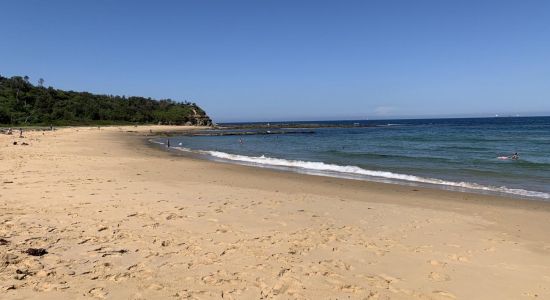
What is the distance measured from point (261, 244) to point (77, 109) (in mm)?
107109

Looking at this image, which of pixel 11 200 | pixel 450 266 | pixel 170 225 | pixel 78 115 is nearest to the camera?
pixel 450 266

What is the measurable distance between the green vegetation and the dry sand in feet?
273

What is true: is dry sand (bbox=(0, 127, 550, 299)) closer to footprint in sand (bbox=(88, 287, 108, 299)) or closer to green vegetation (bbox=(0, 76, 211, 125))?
footprint in sand (bbox=(88, 287, 108, 299))

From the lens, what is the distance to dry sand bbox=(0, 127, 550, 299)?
5.01m

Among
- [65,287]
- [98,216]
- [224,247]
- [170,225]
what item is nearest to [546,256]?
[224,247]

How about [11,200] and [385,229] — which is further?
[11,200]

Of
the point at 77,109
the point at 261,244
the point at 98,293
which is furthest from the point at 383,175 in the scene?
the point at 77,109

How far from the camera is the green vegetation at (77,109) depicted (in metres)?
86.0

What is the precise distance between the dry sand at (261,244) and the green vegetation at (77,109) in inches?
3277

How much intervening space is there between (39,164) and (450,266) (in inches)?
640

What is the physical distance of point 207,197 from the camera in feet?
35.5

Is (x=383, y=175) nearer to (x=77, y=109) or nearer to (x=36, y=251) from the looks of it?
(x=36, y=251)

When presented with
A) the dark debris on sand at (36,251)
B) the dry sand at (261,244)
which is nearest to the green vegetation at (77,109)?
the dry sand at (261,244)

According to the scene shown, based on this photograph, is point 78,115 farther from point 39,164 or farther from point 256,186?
point 256,186
